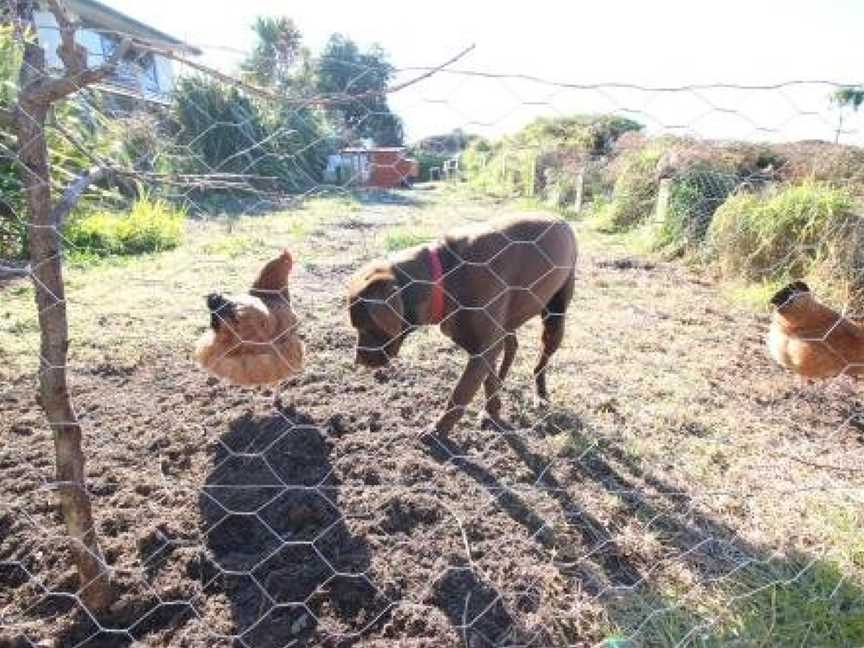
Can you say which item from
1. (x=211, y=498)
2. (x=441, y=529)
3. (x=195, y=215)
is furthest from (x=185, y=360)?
(x=195, y=215)

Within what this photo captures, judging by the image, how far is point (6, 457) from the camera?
281 centimetres

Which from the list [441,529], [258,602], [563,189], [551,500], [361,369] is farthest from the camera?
[563,189]

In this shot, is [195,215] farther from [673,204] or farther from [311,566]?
[311,566]

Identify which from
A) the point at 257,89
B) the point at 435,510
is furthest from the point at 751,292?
the point at 257,89

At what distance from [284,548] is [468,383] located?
1114 millimetres

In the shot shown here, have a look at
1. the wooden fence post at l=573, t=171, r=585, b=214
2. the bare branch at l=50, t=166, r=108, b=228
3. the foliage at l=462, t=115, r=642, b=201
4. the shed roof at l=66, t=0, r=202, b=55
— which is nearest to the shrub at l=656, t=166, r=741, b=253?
the wooden fence post at l=573, t=171, r=585, b=214

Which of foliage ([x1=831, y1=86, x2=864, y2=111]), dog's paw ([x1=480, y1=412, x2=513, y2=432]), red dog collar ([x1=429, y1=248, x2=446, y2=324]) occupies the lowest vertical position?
dog's paw ([x1=480, y1=412, x2=513, y2=432])

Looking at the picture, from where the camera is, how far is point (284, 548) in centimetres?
230

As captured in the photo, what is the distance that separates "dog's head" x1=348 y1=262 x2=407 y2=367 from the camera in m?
2.51

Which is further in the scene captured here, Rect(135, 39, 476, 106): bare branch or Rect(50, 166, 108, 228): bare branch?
Rect(50, 166, 108, 228): bare branch

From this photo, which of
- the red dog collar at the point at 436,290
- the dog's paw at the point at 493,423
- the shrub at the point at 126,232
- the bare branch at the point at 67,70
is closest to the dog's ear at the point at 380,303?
the red dog collar at the point at 436,290

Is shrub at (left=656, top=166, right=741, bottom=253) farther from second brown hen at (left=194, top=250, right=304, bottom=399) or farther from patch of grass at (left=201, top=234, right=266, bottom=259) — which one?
second brown hen at (left=194, top=250, right=304, bottom=399)

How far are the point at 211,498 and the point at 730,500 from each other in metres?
2.25

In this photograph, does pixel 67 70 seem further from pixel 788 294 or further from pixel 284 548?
pixel 788 294
